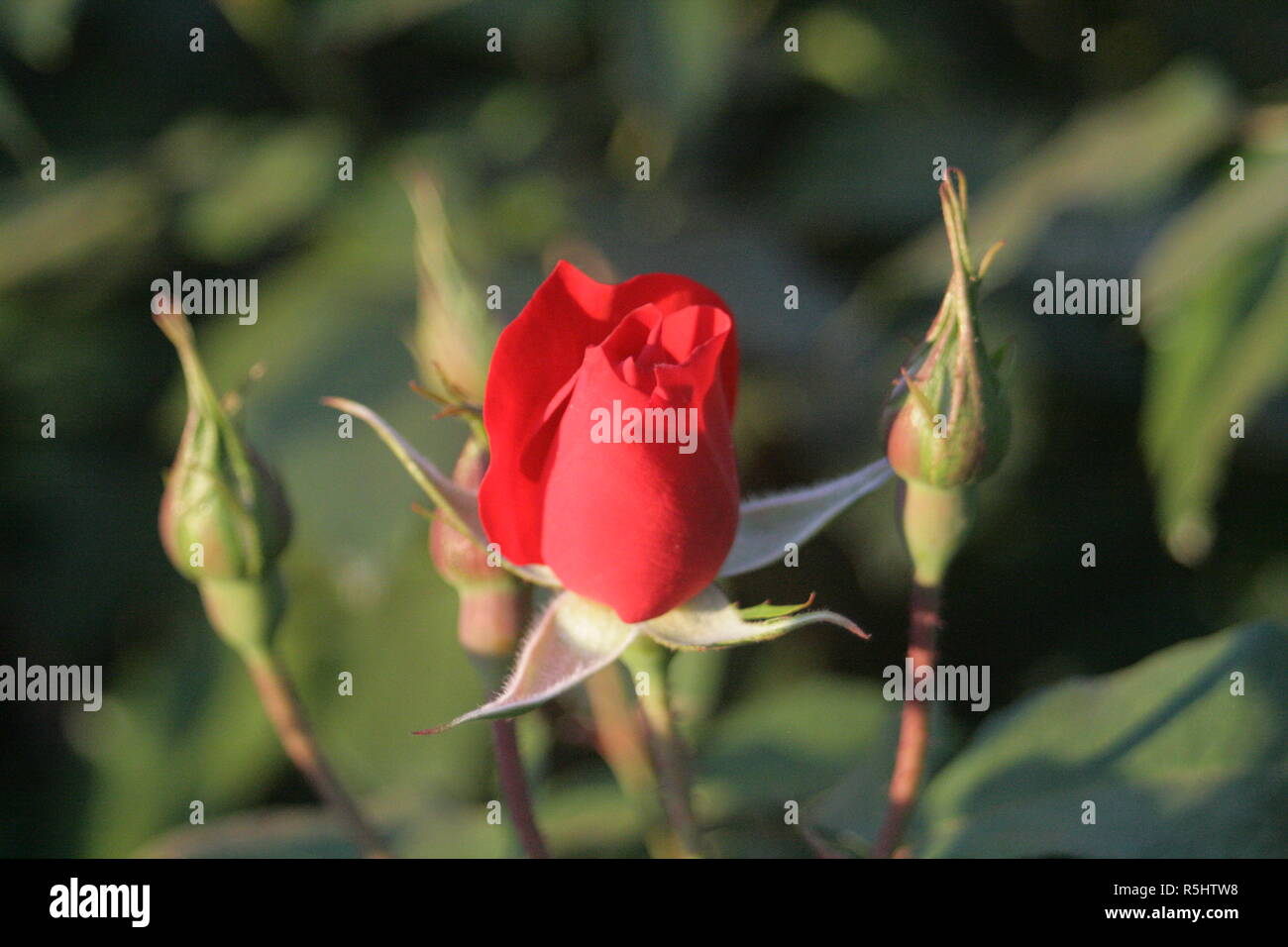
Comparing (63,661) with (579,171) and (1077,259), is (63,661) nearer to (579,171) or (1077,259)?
(579,171)

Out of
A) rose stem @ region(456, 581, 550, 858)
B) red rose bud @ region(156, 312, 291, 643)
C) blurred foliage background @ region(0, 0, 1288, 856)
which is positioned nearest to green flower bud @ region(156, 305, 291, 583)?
red rose bud @ region(156, 312, 291, 643)

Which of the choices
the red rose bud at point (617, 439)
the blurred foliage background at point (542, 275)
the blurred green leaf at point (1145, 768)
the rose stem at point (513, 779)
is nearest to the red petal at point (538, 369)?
the red rose bud at point (617, 439)

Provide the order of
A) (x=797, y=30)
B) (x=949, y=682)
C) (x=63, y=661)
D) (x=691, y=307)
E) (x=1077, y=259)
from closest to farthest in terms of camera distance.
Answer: (x=691, y=307) → (x=949, y=682) → (x=1077, y=259) → (x=797, y=30) → (x=63, y=661)

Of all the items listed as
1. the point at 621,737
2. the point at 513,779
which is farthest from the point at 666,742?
the point at 621,737

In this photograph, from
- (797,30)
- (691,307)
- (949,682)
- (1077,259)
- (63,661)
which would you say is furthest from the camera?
(63,661)

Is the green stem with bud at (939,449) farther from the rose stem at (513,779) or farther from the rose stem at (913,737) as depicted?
the rose stem at (513,779)

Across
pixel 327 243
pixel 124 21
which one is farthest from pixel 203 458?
pixel 124 21
